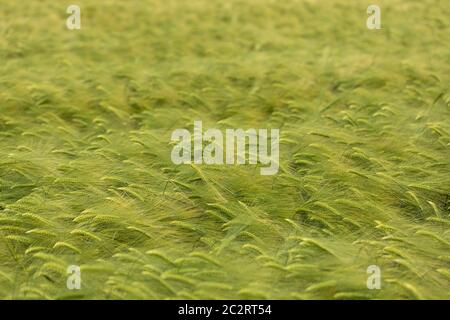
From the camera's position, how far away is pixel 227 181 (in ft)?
11.8

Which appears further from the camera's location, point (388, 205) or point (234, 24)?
point (234, 24)

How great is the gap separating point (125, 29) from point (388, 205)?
7.23 meters

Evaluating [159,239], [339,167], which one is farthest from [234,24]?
[159,239]

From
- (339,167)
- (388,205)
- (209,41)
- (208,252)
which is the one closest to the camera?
(208,252)

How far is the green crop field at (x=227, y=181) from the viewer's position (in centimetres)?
274

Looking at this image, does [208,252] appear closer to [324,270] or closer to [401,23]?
[324,270]

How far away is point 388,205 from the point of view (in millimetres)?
3398

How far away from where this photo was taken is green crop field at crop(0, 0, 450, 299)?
274 centimetres
